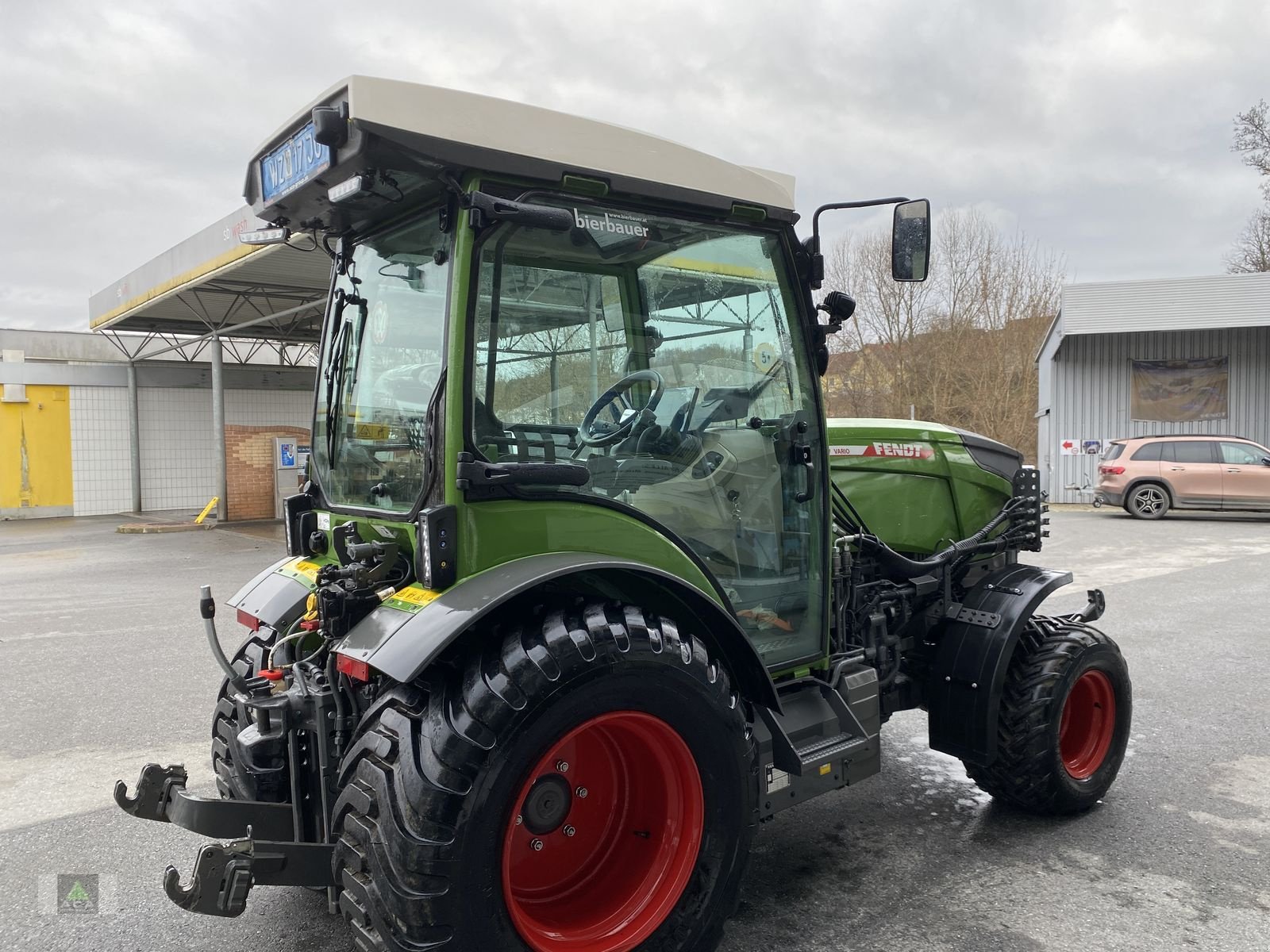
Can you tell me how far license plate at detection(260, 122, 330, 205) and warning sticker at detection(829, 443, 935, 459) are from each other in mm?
2464

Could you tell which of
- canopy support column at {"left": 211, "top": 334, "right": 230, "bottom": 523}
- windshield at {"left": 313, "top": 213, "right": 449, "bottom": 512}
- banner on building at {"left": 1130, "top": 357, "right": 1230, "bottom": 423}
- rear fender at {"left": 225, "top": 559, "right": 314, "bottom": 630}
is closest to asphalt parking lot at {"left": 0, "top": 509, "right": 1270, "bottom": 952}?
rear fender at {"left": 225, "top": 559, "right": 314, "bottom": 630}

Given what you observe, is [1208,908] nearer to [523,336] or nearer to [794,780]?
[794,780]

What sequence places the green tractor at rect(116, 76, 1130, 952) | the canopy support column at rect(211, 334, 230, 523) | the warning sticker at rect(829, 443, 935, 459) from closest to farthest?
the green tractor at rect(116, 76, 1130, 952) < the warning sticker at rect(829, 443, 935, 459) < the canopy support column at rect(211, 334, 230, 523)

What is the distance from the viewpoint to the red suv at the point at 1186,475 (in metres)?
16.1

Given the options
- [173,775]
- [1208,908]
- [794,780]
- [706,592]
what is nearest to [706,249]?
[706,592]

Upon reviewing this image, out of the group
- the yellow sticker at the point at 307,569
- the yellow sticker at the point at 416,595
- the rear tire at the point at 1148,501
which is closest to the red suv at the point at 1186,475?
the rear tire at the point at 1148,501

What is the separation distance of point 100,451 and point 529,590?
21.4 metres

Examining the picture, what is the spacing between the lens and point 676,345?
3.02 metres

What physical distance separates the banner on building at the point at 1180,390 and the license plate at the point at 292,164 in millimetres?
22140

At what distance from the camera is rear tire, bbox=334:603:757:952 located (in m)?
2.14

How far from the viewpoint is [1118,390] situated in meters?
21.2

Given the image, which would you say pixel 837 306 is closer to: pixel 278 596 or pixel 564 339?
pixel 564 339

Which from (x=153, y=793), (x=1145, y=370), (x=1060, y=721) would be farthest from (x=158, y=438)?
(x=1145, y=370)

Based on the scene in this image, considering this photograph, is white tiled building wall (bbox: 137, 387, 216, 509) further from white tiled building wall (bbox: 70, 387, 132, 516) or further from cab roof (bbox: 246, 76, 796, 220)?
cab roof (bbox: 246, 76, 796, 220)
